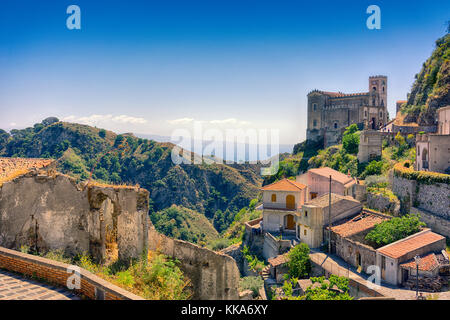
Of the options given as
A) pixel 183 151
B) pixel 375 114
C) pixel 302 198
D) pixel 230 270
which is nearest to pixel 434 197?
pixel 302 198

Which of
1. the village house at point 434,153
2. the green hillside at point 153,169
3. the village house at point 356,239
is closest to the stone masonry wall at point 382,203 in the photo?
the village house at point 356,239

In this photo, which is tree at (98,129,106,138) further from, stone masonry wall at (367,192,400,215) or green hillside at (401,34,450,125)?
stone masonry wall at (367,192,400,215)

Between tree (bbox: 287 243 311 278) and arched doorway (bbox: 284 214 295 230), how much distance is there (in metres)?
6.37

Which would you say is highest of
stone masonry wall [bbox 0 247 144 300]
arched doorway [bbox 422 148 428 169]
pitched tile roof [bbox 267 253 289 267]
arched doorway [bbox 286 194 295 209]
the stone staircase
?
arched doorway [bbox 422 148 428 169]

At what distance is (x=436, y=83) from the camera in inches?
1346

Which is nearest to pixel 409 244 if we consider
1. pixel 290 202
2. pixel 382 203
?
pixel 382 203

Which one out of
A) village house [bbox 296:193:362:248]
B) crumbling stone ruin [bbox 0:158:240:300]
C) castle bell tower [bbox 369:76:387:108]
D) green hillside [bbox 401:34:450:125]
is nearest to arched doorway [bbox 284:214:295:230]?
village house [bbox 296:193:362:248]

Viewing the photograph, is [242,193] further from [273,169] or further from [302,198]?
[302,198]

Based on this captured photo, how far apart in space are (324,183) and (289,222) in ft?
18.0

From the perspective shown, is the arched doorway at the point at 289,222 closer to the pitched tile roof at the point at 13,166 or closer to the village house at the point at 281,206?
the village house at the point at 281,206

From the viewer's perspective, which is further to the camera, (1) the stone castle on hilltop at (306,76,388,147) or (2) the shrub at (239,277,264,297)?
(1) the stone castle on hilltop at (306,76,388,147)

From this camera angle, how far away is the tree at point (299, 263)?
1989cm

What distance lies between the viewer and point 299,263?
2008cm

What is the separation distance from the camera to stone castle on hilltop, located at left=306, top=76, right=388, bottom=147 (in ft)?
172
